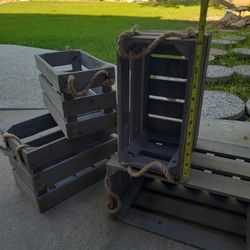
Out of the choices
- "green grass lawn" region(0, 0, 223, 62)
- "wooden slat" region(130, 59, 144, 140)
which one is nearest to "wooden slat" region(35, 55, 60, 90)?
"wooden slat" region(130, 59, 144, 140)

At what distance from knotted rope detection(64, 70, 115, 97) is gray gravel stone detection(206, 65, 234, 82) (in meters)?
2.82

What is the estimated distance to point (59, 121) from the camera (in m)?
2.39

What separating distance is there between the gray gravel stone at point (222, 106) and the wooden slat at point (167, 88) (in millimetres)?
1600

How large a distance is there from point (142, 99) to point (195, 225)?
0.96 meters

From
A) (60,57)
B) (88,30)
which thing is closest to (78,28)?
(88,30)

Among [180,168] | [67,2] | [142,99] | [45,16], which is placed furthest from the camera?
[67,2]

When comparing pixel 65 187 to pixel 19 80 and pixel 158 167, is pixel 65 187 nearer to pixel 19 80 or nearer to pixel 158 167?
pixel 158 167

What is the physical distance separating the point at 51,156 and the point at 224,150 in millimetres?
1234

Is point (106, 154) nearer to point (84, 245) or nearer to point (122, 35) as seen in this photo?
point (84, 245)

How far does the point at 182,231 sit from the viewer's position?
2.17 m

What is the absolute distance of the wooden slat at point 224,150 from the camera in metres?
2.21

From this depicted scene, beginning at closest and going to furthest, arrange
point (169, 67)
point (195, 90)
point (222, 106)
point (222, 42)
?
point (195, 90) → point (169, 67) → point (222, 106) → point (222, 42)

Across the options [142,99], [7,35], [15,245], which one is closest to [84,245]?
[15,245]

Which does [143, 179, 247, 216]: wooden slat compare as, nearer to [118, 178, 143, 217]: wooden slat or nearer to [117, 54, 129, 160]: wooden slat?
[118, 178, 143, 217]: wooden slat
